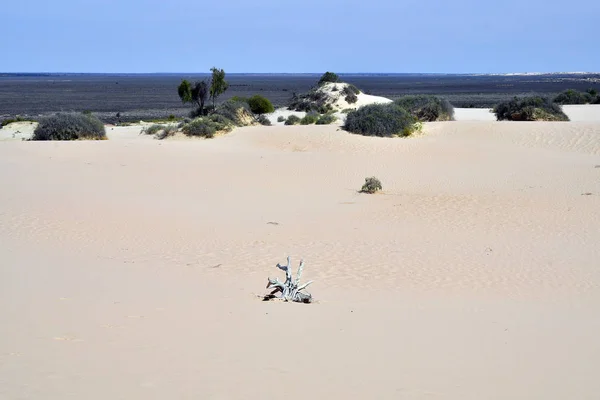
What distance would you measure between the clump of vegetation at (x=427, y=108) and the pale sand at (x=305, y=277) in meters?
9.76

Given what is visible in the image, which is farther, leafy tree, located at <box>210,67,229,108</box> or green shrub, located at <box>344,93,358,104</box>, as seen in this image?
green shrub, located at <box>344,93,358,104</box>

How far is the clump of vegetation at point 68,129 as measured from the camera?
26219 mm

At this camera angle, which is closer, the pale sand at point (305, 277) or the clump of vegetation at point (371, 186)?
the pale sand at point (305, 277)

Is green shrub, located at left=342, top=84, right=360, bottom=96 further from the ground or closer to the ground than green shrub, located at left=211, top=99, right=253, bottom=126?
further from the ground

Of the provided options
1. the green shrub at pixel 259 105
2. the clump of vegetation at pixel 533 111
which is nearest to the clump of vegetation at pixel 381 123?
the clump of vegetation at pixel 533 111

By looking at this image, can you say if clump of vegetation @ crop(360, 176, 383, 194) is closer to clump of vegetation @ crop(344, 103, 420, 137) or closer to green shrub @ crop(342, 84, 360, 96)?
clump of vegetation @ crop(344, 103, 420, 137)

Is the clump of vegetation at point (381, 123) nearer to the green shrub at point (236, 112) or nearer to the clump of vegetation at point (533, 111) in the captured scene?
the green shrub at point (236, 112)

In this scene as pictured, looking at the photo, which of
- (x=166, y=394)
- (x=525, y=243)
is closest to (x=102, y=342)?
(x=166, y=394)

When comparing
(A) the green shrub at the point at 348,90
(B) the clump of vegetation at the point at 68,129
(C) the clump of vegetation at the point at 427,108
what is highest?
(A) the green shrub at the point at 348,90

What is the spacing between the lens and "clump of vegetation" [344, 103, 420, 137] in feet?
85.5

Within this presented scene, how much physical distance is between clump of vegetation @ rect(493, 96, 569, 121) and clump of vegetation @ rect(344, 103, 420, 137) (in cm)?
696

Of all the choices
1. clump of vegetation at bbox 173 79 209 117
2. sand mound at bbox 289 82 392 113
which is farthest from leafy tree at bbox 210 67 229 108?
sand mound at bbox 289 82 392 113

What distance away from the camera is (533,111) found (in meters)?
30.8

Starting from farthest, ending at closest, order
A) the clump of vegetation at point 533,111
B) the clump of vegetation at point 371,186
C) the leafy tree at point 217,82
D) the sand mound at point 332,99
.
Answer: the sand mound at point 332,99, the leafy tree at point 217,82, the clump of vegetation at point 533,111, the clump of vegetation at point 371,186
